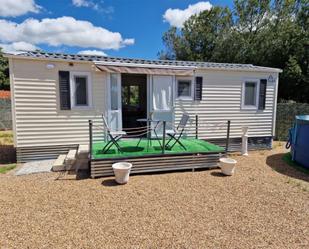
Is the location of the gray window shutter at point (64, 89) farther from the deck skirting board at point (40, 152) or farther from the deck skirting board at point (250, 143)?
the deck skirting board at point (250, 143)

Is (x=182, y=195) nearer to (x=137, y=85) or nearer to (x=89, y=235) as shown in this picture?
(x=89, y=235)

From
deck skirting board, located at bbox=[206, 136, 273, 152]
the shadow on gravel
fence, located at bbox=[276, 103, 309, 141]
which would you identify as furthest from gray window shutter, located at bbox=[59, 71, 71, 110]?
fence, located at bbox=[276, 103, 309, 141]

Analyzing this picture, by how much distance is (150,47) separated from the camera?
22.2m

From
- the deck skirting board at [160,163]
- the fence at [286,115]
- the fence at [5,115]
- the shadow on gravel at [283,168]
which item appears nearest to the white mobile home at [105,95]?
the shadow on gravel at [283,168]

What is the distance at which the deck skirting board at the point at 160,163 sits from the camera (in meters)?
4.49

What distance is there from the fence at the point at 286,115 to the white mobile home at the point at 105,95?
2.63 metres

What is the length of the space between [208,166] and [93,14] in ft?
37.5

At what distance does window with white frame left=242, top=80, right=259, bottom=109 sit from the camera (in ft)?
23.9

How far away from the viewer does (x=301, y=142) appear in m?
5.59

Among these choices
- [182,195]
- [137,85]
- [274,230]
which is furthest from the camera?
[137,85]

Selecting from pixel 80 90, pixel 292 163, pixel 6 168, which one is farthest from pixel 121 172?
pixel 292 163

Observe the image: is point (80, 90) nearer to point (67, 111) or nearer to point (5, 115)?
point (67, 111)

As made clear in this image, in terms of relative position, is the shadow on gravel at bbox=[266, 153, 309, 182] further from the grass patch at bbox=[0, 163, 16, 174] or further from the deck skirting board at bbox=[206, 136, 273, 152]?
the grass patch at bbox=[0, 163, 16, 174]

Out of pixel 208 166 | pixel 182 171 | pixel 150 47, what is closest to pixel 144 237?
pixel 182 171
